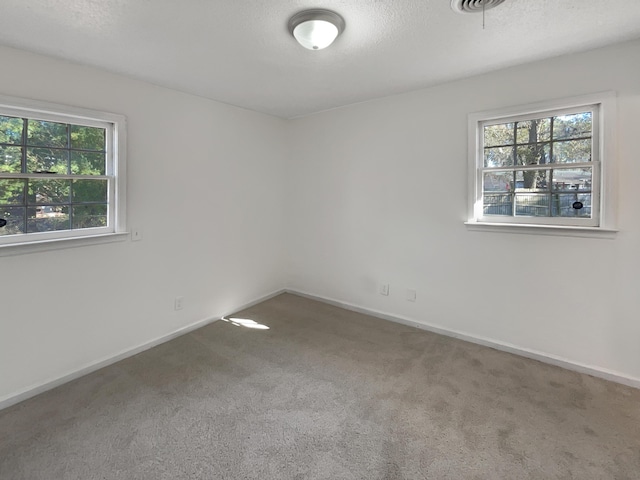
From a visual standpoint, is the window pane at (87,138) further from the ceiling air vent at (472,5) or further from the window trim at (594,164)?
the window trim at (594,164)

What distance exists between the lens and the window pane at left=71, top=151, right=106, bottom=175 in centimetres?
238

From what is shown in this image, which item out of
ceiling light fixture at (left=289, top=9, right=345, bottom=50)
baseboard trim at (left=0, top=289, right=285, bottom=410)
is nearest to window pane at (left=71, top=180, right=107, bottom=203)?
baseboard trim at (left=0, top=289, right=285, bottom=410)

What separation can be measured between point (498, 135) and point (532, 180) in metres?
0.49

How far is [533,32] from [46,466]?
3.75 meters

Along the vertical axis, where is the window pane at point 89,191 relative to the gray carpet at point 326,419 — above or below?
above

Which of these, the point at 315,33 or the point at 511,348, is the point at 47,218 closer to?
the point at 315,33

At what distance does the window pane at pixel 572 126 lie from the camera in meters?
2.34

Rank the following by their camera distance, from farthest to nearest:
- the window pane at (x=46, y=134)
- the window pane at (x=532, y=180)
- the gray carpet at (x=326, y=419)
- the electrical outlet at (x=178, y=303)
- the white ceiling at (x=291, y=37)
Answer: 1. the electrical outlet at (x=178, y=303)
2. the window pane at (x=532, y=180)
3. the window pane at (x=46, y=134)
4. the white ceiling at (x=291, y=37)
5. the gray carpet at (x=326, y=419)

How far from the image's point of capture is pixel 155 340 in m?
2.85

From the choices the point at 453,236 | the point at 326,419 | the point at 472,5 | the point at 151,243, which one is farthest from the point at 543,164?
the point at 151,243

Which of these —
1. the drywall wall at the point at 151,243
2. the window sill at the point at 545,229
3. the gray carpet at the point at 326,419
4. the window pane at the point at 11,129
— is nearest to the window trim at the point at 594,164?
the window sill at the point at 545,229

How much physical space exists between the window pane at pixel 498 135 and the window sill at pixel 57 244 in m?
3.30

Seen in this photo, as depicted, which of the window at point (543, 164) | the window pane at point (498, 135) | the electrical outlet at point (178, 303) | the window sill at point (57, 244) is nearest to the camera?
the window sill at point (57, 244)

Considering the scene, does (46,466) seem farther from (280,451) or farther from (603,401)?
(603,401)
